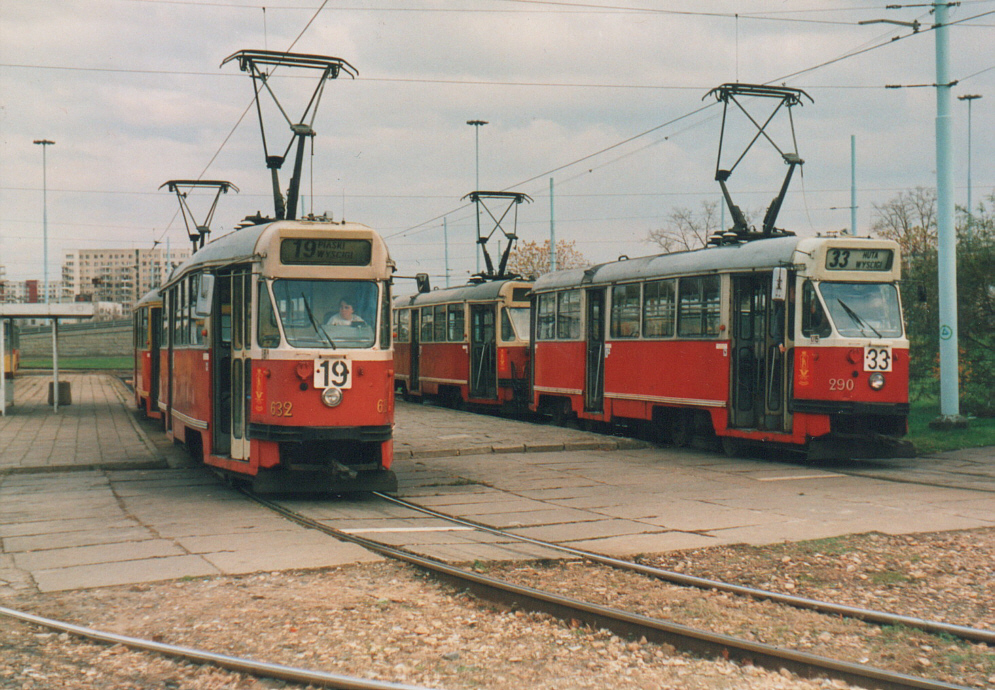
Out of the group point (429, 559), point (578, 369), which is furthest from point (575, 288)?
point (429, 559)

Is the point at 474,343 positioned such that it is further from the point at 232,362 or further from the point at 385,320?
the point at 385,320

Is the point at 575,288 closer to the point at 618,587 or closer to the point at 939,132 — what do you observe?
the point at 939,132

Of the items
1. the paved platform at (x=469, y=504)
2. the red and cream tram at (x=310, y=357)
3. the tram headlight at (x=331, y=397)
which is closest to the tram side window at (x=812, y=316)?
the paved platform at (x=469, y=504)

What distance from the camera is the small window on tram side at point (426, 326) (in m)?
27.4

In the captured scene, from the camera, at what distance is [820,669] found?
5000mm

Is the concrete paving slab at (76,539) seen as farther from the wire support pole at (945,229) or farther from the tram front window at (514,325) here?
the tram front window at (514,325)

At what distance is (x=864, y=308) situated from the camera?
44.9 feet

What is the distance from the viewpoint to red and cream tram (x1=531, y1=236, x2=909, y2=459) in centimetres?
1341

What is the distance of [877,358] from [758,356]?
63.0 inches

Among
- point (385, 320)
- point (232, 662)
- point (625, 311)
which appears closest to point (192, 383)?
point (385, 320)

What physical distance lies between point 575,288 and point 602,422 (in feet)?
8.88

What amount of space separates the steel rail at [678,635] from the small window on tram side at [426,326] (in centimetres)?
2000

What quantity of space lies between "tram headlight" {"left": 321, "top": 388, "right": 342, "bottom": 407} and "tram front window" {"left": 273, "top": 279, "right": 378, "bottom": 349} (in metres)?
0.46

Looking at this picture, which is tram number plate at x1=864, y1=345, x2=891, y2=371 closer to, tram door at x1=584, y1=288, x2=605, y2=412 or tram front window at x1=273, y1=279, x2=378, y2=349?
tram door at x1=584, y1=288, x2=605, y2=412
